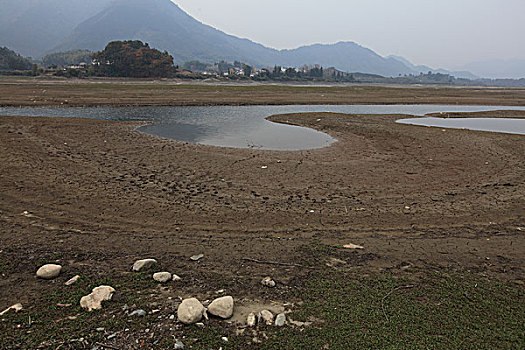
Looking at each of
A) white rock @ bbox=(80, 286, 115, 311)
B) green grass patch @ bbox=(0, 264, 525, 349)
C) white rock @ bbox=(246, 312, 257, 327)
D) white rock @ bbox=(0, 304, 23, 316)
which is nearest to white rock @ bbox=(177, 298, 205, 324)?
green grass patch @ bbox=(0, 264, 525, 349)

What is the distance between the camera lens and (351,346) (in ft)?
15.2

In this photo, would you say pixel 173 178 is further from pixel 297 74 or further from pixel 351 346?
pixel 297 74

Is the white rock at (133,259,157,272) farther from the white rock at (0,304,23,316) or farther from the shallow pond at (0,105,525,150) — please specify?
the shallow pond at (0,105,525,150)

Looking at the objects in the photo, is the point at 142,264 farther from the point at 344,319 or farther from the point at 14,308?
the point at 344,319

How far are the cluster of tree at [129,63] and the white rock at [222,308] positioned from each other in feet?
379

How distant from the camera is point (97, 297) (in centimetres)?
540

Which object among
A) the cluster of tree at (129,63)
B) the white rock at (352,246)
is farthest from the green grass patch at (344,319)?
the cluster of tree at (129,63)

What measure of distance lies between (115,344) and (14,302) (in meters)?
2.33

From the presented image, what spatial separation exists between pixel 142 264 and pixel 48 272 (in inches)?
67.8

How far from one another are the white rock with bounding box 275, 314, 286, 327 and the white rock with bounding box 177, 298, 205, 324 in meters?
1.22

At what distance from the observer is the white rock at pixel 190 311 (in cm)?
495

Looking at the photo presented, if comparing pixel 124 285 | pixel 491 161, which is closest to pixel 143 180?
pixel 124 285

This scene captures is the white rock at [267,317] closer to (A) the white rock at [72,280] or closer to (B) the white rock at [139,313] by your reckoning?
(B) the white rock at [139,313]

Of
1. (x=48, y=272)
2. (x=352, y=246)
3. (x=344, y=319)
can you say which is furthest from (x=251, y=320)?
(x=48, y=272)
